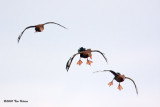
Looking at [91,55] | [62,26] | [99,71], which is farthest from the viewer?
[91,55]

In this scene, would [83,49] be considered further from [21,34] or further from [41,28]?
[21,34]

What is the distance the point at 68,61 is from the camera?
648 inches

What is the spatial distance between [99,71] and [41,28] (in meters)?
5.95

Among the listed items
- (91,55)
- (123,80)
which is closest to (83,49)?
(91,55)

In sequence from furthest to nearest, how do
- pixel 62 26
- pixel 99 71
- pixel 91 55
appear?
pixel 91 55, pixel 62 26, pixel 99 71

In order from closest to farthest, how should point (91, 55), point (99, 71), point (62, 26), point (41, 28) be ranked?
1. point (99, 71)
2. point (62, 26)
3. point (91, 55)
4. point (41, 28)

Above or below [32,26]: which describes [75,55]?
below

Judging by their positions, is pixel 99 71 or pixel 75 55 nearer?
pixel 99 71

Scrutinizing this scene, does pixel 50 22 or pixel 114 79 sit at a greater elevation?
pixel 50 22

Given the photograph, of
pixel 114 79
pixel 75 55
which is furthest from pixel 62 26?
pixel 114 79

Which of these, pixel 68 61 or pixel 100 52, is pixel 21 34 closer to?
pixel 68 61

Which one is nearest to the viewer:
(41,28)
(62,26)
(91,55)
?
(62,26)

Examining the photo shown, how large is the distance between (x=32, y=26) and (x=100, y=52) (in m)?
5.46

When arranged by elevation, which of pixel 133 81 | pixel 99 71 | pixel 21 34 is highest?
pixel 21 34
